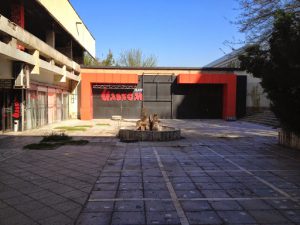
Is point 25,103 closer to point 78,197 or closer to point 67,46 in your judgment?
point 67,46

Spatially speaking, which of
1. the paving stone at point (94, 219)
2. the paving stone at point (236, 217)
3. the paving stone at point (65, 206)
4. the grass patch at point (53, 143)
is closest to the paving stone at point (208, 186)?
the paving stone at point (236, 217)

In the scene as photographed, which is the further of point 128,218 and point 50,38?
point 50,38

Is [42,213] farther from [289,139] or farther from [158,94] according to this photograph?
[158,94]

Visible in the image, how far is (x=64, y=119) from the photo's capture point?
93.6 feet

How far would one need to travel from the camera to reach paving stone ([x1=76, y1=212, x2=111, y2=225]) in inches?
191

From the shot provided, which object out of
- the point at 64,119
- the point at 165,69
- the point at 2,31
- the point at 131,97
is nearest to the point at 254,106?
the point at 165,69

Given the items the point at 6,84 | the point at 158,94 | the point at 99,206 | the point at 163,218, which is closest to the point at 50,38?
the point at 6,84

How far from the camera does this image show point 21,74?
53.4 ft

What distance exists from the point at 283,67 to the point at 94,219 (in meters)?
8.14

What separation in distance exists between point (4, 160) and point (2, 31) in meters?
6.20

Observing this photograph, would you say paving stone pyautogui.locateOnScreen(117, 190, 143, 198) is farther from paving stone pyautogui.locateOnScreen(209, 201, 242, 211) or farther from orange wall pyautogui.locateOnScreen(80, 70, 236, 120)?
orange wall pyautogui.locateOnScreen(80, 70, 236, 120)

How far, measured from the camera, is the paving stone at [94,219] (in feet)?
15.9

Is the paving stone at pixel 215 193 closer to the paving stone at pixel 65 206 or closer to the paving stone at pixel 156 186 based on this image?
the paving stone at pixel 156 186

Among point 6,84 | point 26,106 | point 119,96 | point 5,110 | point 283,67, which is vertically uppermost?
point 283,67
